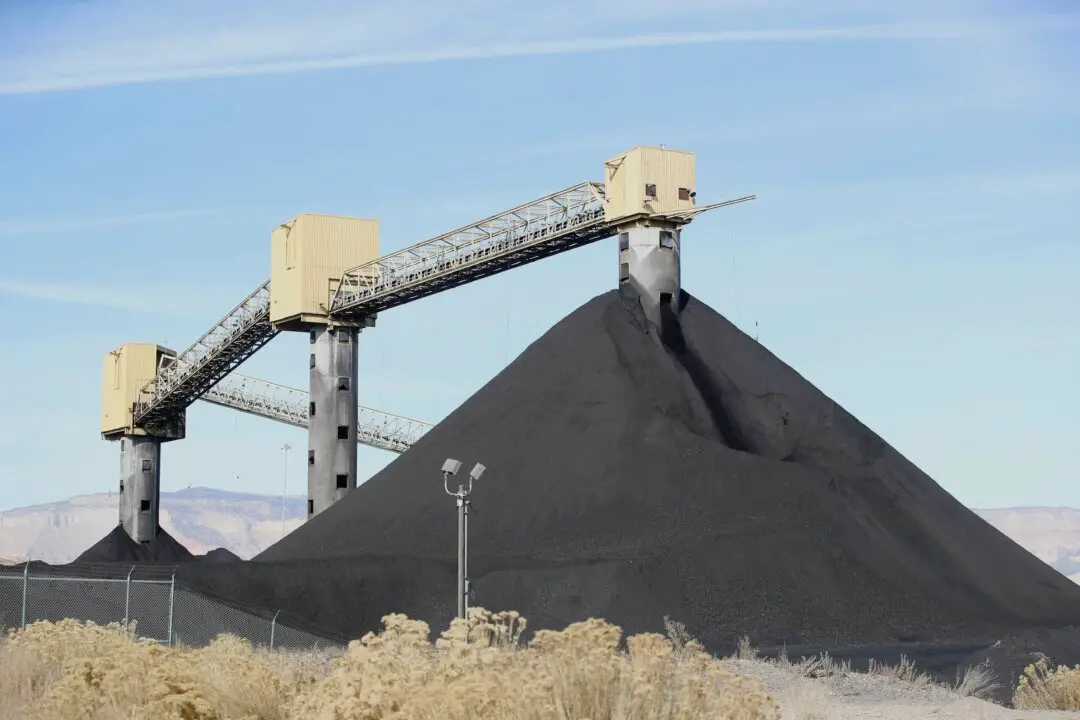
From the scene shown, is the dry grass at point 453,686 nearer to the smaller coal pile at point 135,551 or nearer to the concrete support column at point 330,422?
the concrete support column at point 330,422

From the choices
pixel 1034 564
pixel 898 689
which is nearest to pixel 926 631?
pixel 1034 564

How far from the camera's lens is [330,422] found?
162ft

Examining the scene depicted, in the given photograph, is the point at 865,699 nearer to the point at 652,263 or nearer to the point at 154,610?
the point at 154,610

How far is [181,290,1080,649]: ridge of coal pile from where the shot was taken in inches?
1282

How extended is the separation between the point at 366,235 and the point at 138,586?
57.6ft

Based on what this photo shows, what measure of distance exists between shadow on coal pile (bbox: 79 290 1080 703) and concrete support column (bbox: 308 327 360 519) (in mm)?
6439

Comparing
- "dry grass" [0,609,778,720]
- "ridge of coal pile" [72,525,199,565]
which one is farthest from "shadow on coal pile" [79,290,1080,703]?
"ridge of coal pile" [72,525,199,565]

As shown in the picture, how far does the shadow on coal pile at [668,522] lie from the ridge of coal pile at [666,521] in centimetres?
6

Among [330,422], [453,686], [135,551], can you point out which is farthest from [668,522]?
[135,551]

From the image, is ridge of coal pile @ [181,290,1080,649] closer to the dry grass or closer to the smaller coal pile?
the dry grass

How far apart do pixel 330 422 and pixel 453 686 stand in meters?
39.7

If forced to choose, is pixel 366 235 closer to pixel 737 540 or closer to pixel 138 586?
pixel 138 586

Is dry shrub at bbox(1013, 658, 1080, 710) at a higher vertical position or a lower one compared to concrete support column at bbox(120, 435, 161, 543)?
lower

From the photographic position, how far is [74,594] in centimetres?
3962
